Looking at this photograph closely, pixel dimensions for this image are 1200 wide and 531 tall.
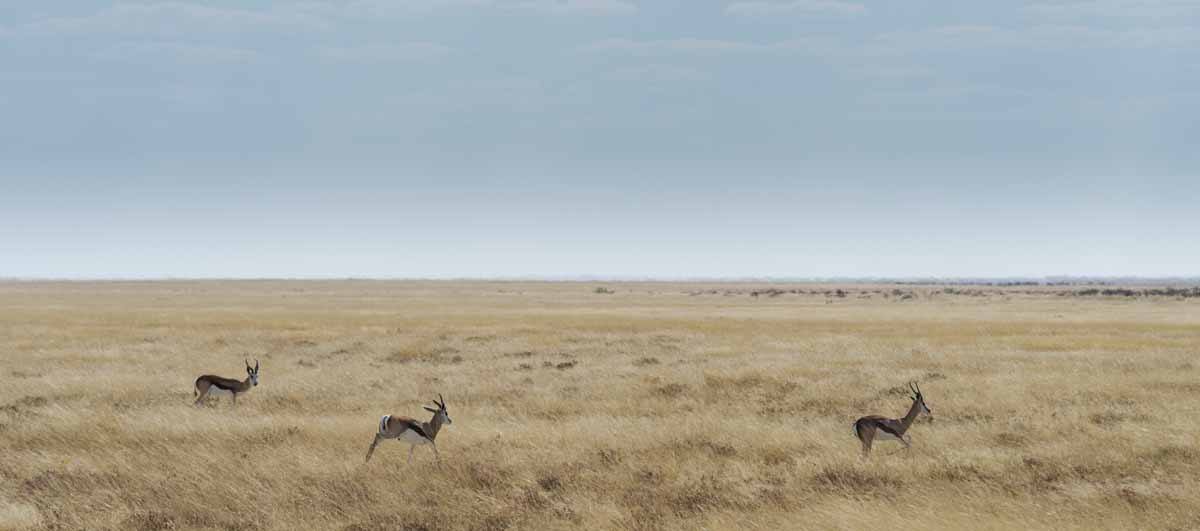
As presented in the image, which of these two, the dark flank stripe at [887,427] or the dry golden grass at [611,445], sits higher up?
the dark flank stripe at [887,427]

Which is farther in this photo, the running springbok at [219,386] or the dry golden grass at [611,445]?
the running springbok at [219,386]

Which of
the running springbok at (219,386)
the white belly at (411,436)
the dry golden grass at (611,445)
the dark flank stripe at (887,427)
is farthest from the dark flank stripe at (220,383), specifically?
the dark flank stripe at (887,427)

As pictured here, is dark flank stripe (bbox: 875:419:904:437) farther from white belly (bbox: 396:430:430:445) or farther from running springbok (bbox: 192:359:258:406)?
running springbok (bbox: 192:359:258:406)

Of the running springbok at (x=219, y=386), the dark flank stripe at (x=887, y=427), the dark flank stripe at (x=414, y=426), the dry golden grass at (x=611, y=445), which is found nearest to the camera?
the dry golden grass at (x=611, y=445)

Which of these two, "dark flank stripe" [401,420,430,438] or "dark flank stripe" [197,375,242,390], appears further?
"dark flank stripe" [197,375,242,390]

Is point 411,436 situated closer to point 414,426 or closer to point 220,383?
point 414,426

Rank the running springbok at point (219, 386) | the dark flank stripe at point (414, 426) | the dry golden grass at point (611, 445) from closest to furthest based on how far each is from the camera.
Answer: the dry golden grass at point (611, 445)
the dark flank stripe at point (414, 426)
the running springbok at point (219, 386)

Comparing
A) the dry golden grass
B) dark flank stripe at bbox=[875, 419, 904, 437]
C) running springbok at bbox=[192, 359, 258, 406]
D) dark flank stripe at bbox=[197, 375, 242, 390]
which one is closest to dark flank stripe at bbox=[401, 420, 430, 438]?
the dry golden grass

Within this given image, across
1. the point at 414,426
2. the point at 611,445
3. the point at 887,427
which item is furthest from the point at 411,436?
the point at 887,427

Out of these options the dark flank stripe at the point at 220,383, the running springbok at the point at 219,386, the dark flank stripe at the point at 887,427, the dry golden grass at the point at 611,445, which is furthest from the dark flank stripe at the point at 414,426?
the dark flank stripe at the point at 220,383

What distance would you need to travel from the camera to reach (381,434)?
11.7 meters

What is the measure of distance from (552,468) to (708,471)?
1.85 metres

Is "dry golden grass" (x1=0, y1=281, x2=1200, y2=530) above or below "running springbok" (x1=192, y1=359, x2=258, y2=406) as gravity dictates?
below

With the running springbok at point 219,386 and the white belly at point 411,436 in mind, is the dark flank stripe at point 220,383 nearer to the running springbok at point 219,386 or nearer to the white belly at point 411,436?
the running springbok at point 219,386
